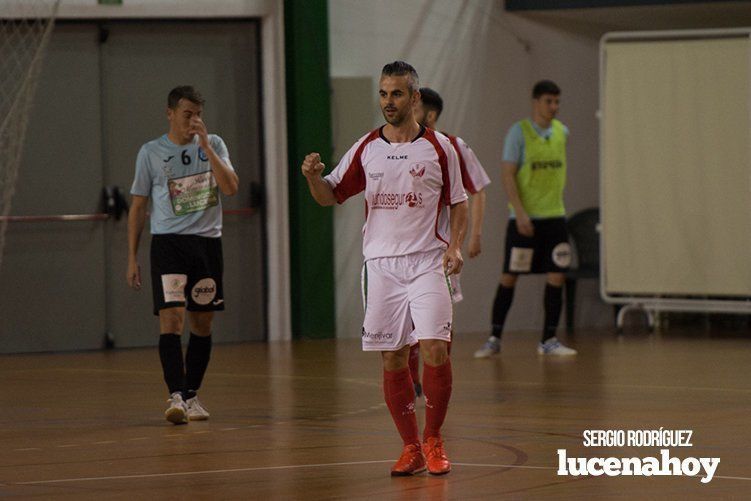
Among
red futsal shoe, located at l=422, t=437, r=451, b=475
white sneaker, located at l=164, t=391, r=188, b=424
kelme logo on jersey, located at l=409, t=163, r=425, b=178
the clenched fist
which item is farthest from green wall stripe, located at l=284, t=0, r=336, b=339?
red futsal shoe, located at l=422, t=437, r=451, b=475

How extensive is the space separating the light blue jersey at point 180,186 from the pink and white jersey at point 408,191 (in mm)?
1959

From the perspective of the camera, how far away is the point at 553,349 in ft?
39.7

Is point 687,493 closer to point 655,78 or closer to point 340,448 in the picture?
point 340,448

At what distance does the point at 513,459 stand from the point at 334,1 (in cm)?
864

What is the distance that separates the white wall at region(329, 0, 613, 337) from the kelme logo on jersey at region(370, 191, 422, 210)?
806 centimetres

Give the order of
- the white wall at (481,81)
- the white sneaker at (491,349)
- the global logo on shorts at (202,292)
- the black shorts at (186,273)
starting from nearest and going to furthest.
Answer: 1. the black shorts at (186,273)
2. the global logo on shorts at (202,292)
3. the white sneaker at (491,349)
4. the white wall at (481,81)

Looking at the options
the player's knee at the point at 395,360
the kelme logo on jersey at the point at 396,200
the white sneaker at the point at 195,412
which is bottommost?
the white sneaker at the point at 195,412

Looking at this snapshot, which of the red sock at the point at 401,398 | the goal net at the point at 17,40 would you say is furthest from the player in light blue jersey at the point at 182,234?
the goal net at the point at 17,40

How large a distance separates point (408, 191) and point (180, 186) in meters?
2.29

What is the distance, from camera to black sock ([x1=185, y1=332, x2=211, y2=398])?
8.48 m

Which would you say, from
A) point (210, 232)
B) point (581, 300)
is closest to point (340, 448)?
point (210, 232)

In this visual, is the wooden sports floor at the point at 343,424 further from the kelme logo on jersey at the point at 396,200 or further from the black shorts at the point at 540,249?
the kelme logo on jersey at the point at 396,200

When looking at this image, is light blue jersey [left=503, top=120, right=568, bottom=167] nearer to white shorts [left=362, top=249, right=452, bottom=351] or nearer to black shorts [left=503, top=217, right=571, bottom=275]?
black shorts [left=503, top=217, right=571, bottom=275]

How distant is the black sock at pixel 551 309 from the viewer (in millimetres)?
12125
